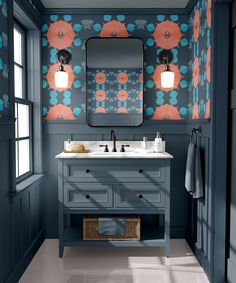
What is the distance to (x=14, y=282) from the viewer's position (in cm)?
267

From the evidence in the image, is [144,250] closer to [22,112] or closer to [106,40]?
[22,112]

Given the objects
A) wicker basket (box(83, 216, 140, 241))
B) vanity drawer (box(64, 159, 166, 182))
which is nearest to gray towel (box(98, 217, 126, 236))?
wicker basket (box(83, 216, 140, 241))

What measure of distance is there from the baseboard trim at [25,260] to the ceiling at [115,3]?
2.46 meters

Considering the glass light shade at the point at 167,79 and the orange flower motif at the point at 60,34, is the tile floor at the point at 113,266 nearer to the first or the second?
the glass light shade at the point at 167,79

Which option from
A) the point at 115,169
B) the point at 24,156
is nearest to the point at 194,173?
the point at 115,169

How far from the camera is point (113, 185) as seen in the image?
10.5 ft

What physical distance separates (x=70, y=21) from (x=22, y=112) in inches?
45.8

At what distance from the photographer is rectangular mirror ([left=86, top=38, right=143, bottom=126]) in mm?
3719

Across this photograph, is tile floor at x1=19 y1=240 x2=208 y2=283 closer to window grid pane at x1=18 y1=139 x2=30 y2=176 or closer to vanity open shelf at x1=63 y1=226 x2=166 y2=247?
vanity open shelf at x1=63 y1=226 x2=166 y2=247

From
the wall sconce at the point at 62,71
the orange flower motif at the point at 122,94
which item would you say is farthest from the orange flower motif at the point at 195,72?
the wall sconce at the point at 62,71

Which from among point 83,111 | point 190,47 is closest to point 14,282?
point 83,111

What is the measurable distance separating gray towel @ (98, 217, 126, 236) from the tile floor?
0.81 ft

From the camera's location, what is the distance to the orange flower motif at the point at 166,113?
382cm

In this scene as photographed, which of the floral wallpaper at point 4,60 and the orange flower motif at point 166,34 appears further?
the orange flower motif at point 166,34
